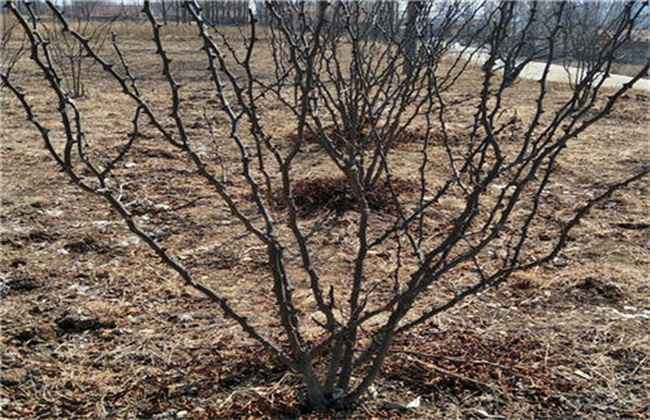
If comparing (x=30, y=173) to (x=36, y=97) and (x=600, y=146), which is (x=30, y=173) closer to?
(x=36, y=97)

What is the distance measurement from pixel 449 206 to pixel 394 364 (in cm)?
192

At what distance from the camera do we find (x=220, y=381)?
6.44 feet

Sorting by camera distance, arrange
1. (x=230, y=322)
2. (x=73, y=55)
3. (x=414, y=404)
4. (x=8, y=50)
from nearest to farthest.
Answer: (x=414, y=404)
(x=230, y=322)
(x=73, y=55)
(x=8, y=50)

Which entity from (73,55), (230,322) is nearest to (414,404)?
(230,322)

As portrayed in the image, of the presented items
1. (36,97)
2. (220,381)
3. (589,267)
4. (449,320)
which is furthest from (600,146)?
(36,97)

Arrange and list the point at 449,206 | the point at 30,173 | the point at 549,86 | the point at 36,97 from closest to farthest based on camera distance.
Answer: the point at 449,206
the point at 30,173
the point at 36,97
the point at 549,86

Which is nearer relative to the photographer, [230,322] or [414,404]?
[414,404]

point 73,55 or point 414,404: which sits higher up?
point 73,55

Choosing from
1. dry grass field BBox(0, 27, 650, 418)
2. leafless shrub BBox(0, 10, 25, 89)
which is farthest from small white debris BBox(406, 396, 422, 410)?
leafless shrub BBox(0, 10, 25, 89)

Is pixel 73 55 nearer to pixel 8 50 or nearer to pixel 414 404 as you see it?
pixel 8 50

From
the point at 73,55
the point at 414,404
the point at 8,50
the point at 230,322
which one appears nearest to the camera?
the point at 414,404

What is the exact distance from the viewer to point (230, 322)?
237 centimetres

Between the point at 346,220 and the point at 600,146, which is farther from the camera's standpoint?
the point at 600,146

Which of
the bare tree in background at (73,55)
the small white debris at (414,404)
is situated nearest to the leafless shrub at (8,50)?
the bare tree in background at (73,55)
